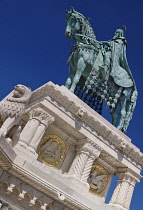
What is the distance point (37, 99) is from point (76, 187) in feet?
12.1

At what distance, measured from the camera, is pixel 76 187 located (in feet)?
36.5

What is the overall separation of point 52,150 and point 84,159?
1283 mm

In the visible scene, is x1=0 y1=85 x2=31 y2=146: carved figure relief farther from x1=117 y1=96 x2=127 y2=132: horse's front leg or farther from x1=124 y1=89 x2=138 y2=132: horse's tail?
x1=124 y1=89 x2=138 y2=132: horse's tail

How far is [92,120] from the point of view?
12.5 m

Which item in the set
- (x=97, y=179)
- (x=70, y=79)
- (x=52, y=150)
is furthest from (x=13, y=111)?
(x=70, y=79)

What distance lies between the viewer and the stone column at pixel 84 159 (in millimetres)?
11828

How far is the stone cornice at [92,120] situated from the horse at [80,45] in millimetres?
2192

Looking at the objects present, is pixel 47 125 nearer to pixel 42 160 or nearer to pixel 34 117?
pixel 34 117

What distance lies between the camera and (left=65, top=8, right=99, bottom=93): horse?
14.7 meters

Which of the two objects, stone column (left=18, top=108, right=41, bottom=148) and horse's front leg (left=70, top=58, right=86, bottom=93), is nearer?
stone column (left=18, top=108, right=41, bottom=148)

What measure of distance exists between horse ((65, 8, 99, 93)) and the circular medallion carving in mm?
3192

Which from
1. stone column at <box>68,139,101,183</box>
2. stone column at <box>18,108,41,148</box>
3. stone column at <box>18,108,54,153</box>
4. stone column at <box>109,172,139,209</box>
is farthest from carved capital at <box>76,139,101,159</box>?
stone column at <box>18,108,41,148</box>

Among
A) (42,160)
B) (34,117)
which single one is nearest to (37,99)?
(34,117)

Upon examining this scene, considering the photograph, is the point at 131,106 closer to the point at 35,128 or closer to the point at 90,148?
the point at 90,148
